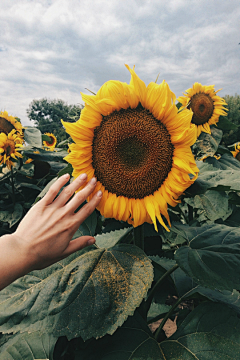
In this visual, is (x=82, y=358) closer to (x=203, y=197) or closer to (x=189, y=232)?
(x=189, y=232)

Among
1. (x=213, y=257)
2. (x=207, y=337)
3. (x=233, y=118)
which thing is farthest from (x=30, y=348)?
(x=233, y=118)

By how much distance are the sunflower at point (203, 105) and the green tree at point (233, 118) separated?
1173 cm

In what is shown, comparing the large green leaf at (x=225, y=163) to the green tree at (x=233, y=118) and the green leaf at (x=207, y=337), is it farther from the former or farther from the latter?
the green tree at (x=233, y=118)

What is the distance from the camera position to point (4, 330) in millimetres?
1059

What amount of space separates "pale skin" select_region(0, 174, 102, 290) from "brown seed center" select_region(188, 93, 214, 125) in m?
2.62

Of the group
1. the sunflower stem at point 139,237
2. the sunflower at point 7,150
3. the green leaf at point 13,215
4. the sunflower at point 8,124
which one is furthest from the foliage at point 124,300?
the sunflower at point 8,124

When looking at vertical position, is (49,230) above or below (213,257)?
above

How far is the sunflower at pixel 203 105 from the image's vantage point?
10.8ft

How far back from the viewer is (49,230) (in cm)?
94

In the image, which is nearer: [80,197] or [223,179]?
[80,197]

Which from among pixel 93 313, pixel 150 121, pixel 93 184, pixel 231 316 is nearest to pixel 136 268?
pixel 93 313

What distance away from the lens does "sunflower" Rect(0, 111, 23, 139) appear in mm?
3738

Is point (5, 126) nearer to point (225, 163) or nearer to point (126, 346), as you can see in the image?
point (225, 163)

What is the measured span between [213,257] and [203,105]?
265cm
